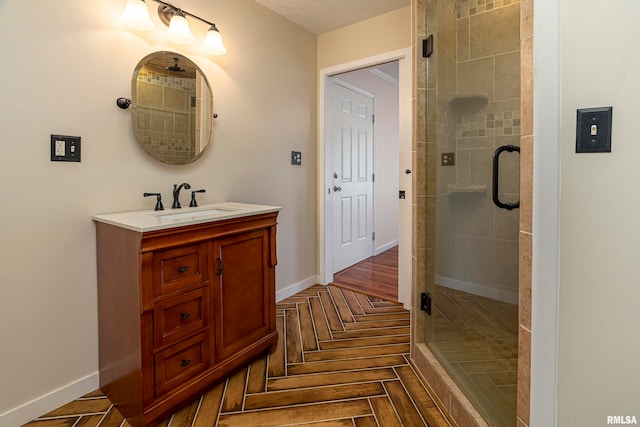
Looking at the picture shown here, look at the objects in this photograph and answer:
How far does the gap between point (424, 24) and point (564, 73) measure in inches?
44.3

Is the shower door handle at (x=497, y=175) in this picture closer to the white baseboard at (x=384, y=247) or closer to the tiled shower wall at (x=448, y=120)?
the tiled shower wall at (x=448, y=120)

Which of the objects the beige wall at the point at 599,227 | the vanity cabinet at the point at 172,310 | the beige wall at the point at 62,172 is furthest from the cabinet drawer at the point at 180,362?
the beige wall at the point at 599,227

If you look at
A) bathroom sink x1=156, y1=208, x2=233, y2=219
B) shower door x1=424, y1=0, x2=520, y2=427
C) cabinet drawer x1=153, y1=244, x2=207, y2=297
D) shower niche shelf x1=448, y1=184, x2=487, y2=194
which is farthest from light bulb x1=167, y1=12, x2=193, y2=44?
shower niche shelf x1=448, y1=184, x2=487, y2=194

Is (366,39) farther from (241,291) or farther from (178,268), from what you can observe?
(178,268)

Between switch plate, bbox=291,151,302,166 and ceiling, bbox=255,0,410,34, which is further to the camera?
switch plate, bbox=291,151,302,166

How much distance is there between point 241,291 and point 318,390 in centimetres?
67

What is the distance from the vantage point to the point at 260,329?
200 cm

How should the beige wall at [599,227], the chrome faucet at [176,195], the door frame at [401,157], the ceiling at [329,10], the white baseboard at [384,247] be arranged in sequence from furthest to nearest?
the white baseboard at [384,247]
the door frame at [401,157]
the ceiling at [329,10]
the chrome faucet at [176,195]
the beige wall at [599,227]

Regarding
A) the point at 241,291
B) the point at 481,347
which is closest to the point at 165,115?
the point at 241,291

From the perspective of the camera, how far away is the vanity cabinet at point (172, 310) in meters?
1.41

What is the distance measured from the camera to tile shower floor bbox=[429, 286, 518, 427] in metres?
1.29

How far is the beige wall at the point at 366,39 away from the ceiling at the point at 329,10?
57 millimetres

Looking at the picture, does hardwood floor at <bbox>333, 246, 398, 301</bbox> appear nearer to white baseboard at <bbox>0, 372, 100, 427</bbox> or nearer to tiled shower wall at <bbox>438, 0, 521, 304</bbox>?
tiled shower wall at <bbox>438, 0, 521, 304</bbox>

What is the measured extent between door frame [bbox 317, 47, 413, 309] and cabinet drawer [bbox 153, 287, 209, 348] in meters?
1.42
